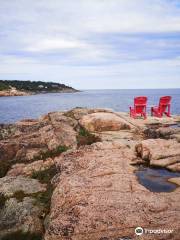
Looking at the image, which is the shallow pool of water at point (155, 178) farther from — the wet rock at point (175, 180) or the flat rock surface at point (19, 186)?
the flat rock surface at point (19, 186)

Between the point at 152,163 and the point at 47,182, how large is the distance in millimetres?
3931

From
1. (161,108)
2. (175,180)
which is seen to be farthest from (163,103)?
(175,180)

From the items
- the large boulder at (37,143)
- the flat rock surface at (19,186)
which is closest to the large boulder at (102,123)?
the large boulder at (37,143)

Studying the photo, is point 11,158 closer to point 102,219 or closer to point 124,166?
point 124,166

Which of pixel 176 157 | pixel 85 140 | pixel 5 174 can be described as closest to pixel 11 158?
pixel 5 174

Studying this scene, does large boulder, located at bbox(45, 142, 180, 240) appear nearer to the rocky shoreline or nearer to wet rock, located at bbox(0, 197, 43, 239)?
the rocky shoreline

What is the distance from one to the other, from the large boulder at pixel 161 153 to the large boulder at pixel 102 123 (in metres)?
Result: 4.85

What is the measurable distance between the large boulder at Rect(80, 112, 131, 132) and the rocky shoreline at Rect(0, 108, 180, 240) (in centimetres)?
30

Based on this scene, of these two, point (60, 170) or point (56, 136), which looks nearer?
point (60, 170)

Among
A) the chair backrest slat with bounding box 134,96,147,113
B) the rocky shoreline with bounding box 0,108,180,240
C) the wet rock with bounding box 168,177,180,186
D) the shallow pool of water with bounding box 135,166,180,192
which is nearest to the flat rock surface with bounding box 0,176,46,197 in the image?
the rocky shoreline with bounding box 0,108,180,240

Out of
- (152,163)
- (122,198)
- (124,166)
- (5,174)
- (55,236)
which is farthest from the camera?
(5,174)

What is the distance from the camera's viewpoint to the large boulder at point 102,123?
63.9 ft

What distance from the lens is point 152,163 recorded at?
13.3m

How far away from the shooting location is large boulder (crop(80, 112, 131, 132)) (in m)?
19.5
